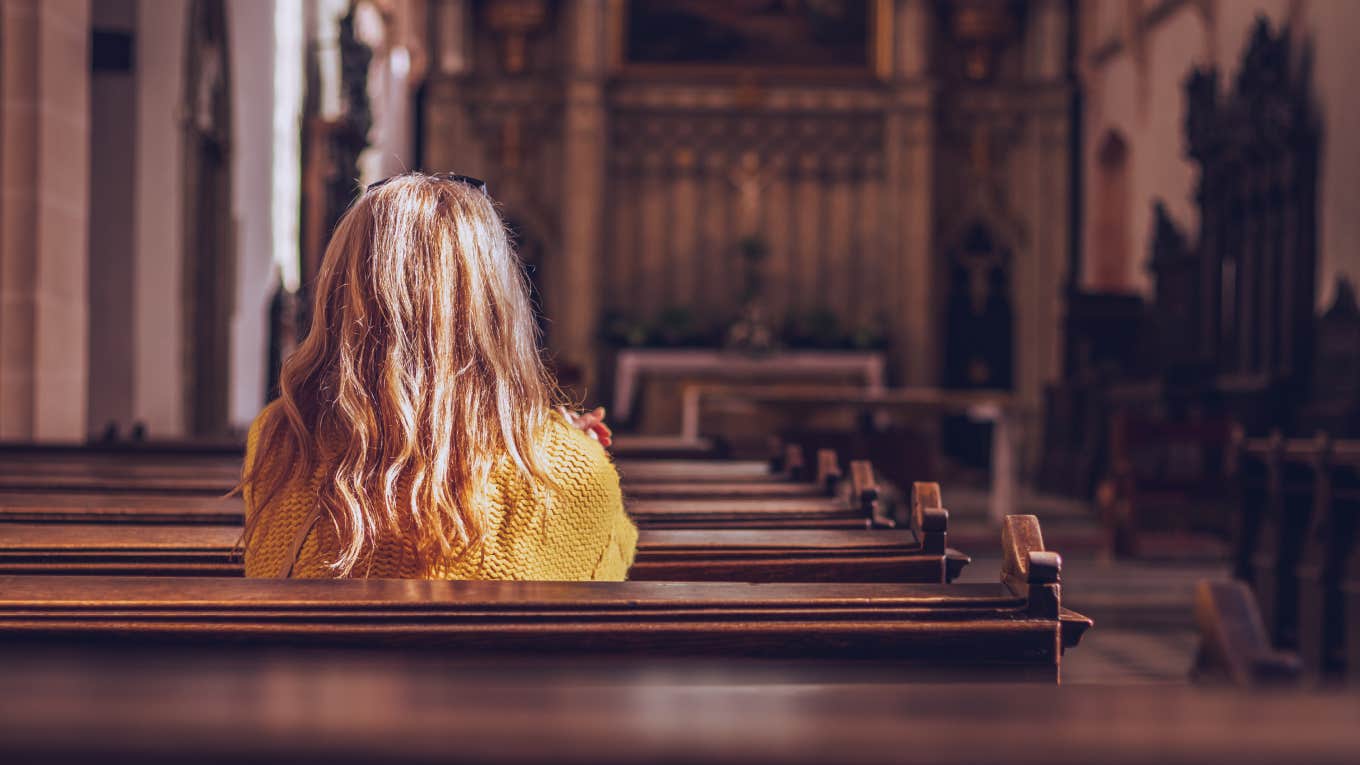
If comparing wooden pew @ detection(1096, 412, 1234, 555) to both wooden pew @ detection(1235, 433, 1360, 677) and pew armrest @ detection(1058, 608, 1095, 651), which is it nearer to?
wooden pew @ detection(1235, 433, 1360, 677)

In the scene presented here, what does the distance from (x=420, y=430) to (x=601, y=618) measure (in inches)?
22.6

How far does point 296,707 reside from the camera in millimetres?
612

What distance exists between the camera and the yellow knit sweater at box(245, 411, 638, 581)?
194 centimetres

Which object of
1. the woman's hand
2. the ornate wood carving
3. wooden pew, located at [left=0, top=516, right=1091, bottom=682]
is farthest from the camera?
the ornate wood carving

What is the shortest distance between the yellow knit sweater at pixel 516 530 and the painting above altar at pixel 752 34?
46.3 feet

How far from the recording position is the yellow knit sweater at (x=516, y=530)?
194cm

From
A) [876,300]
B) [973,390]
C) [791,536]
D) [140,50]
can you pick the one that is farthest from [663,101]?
[791,536]

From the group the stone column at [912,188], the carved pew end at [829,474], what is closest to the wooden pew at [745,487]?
the carved pew end at [829,474]

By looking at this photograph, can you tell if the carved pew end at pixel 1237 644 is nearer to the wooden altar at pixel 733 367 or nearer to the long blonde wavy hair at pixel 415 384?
the long blonde wavy hair at pixel 415 384

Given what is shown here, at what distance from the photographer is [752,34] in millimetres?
15781

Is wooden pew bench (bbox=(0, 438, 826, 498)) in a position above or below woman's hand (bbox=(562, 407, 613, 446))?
below

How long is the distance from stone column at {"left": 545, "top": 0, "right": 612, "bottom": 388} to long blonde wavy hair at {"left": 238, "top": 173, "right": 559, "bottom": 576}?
1312cm

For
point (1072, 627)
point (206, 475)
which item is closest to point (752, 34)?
point (206, 475)

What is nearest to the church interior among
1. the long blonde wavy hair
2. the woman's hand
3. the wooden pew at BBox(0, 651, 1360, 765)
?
the wooden pew at BBox(0, 651, 1360, 765)
